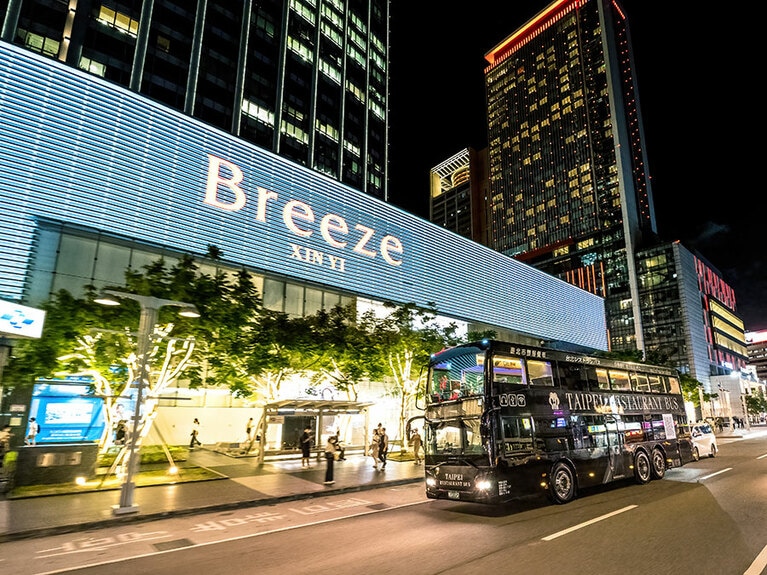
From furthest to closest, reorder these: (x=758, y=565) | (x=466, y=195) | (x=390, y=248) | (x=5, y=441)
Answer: (x=466, y=195) < (x=390, y=248) < (x=5, y=441) < (x=758, y=565)

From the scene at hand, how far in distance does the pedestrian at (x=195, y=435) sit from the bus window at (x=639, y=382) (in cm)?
2535

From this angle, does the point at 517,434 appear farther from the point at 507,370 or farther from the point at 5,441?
the point at 5,441

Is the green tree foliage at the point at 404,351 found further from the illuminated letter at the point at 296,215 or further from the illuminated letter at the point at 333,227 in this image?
the illuminated letter at the point at 296,215

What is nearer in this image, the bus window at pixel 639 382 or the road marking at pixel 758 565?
the road marking at pixel 758 565

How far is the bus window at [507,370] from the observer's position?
11.4 metres

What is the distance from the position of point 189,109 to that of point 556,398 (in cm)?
4783

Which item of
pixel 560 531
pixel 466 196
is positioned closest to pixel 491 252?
pixel 560 531

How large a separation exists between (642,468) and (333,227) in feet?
79.6

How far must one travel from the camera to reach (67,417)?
22016 millimetres

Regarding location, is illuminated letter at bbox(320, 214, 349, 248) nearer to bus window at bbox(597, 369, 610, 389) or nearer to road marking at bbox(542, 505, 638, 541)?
bus window at bbox(597, 369, 610, 389)

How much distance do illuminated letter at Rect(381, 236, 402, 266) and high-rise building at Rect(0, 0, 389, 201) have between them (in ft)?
45.9

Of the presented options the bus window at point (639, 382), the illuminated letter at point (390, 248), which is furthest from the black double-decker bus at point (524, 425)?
the illuminated letter at point (390, 248)

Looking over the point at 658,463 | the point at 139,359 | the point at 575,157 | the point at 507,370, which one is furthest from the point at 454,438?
the point at 575,157

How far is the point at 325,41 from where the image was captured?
6494cm
